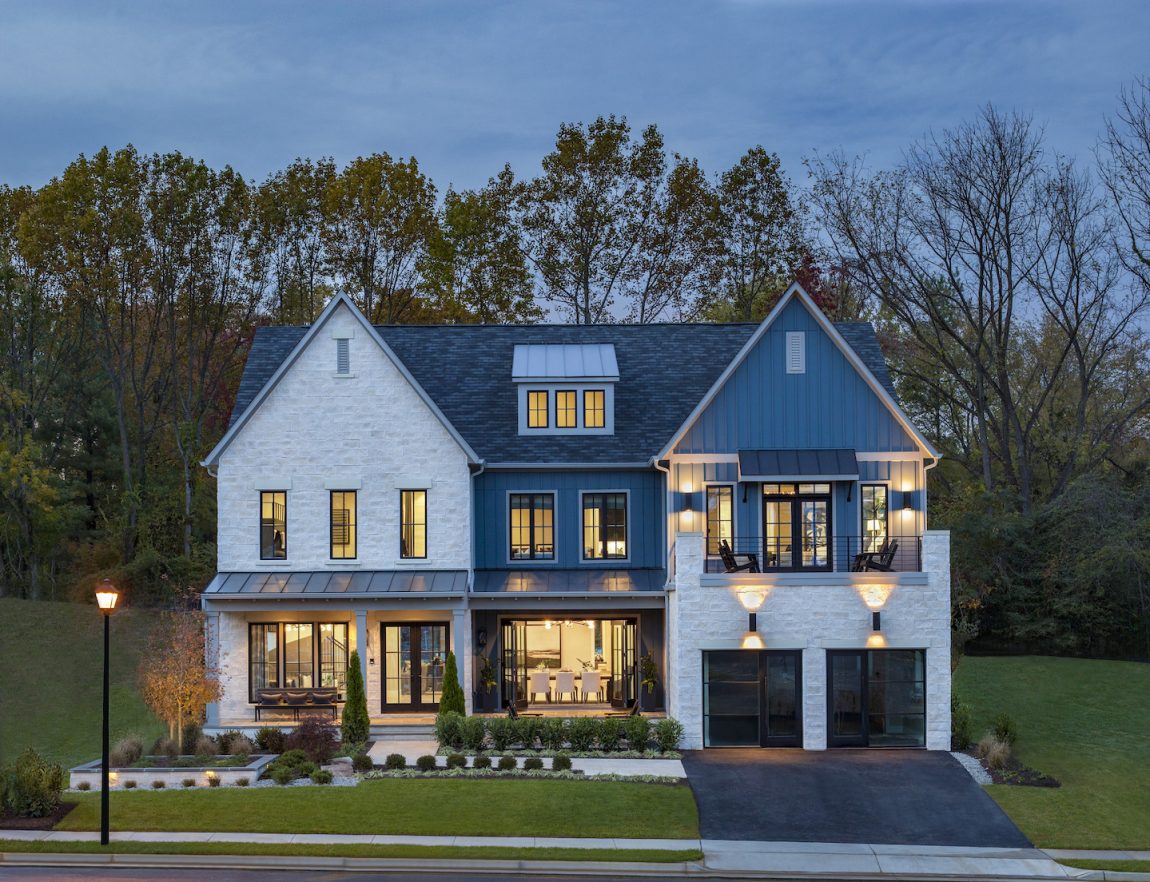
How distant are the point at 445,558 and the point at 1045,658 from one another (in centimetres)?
2054

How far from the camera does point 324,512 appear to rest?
28391 millimetres

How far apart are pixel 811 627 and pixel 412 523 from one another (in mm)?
9794

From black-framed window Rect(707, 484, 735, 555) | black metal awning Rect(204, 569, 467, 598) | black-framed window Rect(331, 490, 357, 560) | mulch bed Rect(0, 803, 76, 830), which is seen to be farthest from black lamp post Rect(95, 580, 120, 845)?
black-framed window Rect(707, 484, 735, 555)

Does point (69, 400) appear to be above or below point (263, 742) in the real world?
above

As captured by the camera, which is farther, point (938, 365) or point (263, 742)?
point (938, 365)

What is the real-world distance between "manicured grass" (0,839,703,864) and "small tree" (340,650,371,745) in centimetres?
761

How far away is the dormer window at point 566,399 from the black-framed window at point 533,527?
1721 millimetres

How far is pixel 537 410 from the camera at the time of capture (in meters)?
30.1

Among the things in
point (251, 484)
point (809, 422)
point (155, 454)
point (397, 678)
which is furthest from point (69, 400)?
point (809, 422)

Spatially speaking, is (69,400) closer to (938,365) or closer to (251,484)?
(251,484)

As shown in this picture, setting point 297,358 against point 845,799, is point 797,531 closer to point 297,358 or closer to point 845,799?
point 845,799

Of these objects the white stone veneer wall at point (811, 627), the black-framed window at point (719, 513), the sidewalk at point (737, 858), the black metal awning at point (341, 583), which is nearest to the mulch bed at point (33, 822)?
the sidewalk at point (737, 858)

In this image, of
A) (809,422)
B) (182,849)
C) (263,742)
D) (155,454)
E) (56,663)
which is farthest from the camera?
(155,454)

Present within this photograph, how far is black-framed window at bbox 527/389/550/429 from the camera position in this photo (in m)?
30.0
